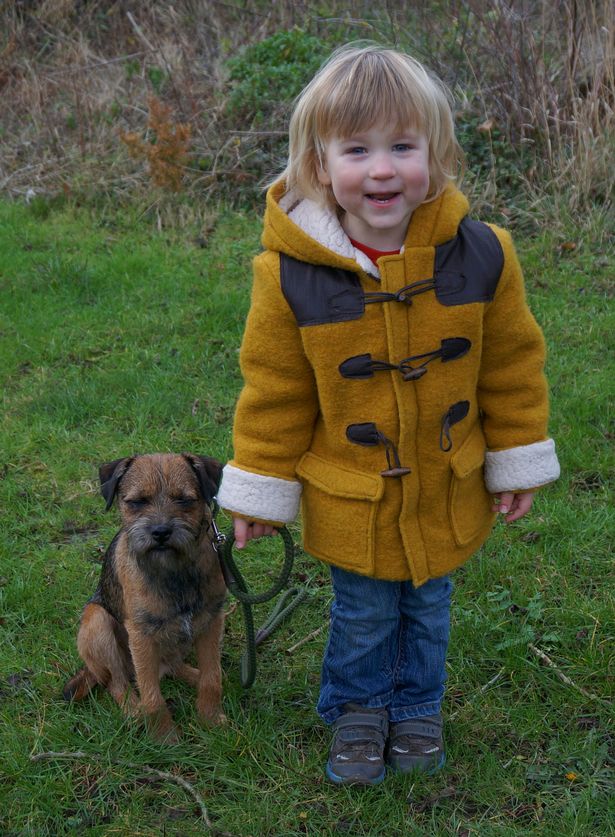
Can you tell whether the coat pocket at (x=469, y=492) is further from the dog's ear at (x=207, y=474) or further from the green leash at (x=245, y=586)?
the dog's ear at (x=207, y=474)

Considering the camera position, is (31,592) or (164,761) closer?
(164,761)

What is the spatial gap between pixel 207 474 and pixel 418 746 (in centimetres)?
116

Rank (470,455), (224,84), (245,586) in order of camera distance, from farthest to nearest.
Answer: (224,84)
(245,586)
(470,455)

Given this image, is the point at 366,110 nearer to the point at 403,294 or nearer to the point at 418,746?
the point at 403,294

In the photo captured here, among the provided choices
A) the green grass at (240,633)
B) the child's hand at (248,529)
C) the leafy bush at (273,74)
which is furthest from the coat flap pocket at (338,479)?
the leafy bush at (273,74)

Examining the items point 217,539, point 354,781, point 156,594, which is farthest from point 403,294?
point 354,781

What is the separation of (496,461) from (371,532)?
0.46m

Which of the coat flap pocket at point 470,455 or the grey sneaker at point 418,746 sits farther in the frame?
the grey sneaker at point 418,746

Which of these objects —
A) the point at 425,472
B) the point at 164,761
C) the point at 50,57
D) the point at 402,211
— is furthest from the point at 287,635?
the point at 50,57

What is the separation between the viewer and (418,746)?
10.4 feet

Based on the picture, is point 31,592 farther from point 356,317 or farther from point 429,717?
point 356,317

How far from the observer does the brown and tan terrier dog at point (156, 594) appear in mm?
3178

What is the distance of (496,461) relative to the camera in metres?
2.92

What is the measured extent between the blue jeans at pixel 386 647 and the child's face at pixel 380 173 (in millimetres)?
1135
